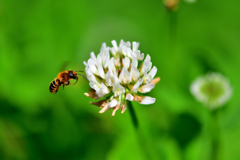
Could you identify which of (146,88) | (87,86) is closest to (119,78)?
(146,88)

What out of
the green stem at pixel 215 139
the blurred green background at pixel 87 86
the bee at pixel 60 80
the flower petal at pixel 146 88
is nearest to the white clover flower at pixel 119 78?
the flower petal at pixel 146 88

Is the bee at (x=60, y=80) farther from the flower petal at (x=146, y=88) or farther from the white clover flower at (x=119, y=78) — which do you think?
the flower petal at (x=146, y=88)

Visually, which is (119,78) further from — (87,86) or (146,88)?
(87,86)

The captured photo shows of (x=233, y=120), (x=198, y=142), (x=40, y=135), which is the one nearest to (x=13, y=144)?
(x=40, y=135)

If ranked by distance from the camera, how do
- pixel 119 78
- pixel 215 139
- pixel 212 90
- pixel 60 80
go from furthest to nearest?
pixel 212 90, pixel 215 139, pixel 60 80, pixel 119 78

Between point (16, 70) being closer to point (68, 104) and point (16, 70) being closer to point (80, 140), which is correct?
point (68, 104)
